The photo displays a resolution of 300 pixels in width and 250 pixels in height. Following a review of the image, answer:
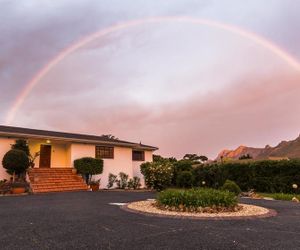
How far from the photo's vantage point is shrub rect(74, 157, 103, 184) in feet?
67.5

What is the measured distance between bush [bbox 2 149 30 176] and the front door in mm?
4151

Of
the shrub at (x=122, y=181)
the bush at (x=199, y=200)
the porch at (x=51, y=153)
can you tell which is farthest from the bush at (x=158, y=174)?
the bush at (x=199, y=200)

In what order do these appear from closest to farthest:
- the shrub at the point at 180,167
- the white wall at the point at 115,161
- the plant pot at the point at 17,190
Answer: the plant pot at the point at 17,190 → the white wall at the point at 115,161 → the shrub at the point at 180,167

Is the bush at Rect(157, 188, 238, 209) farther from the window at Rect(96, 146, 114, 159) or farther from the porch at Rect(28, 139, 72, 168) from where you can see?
the window at Rect(96, 146, 114, 159)

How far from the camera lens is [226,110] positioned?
1168 inches

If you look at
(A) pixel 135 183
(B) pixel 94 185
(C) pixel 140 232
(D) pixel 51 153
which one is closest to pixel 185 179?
(A) pixel 135 183

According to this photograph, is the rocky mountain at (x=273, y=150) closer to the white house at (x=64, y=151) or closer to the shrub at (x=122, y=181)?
the white house at (x=64, y=151)

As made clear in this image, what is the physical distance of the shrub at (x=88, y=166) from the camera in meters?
20.6

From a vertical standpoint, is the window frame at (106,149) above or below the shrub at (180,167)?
above

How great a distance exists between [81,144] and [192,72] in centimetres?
1119

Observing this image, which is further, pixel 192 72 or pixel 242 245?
pixel 192 72

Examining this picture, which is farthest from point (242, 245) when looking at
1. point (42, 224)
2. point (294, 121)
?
point (294, 121)

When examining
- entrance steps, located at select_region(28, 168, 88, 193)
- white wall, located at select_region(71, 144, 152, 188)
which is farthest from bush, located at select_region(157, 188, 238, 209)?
white wall, located at select_region(71, 144, 152, 188)

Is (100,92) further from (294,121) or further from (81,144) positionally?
(294,121)
